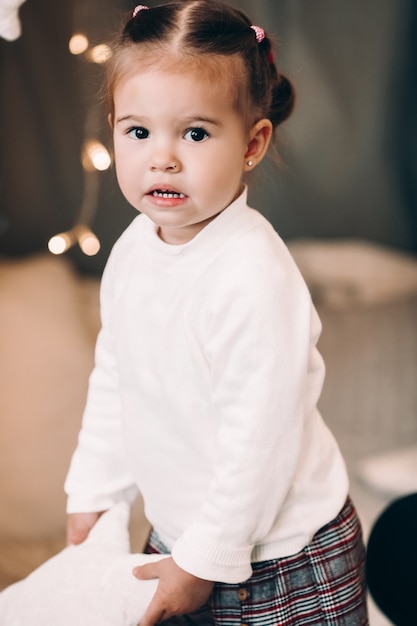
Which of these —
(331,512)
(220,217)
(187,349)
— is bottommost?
(331,512)

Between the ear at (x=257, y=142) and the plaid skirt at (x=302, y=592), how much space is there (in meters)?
0.44

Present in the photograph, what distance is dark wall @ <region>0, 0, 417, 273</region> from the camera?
226 centimetres

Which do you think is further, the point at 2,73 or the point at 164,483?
the point at 2,73

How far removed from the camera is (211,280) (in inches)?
34.8

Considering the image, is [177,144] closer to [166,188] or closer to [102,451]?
[166,188]

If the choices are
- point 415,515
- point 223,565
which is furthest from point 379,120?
point 223,565

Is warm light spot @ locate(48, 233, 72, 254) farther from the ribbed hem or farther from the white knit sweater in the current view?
the ribbed hem

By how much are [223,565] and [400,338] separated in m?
1.59

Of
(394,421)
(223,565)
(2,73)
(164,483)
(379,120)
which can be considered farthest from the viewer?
→ (379,120)

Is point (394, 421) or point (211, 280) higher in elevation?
point (211, 280)

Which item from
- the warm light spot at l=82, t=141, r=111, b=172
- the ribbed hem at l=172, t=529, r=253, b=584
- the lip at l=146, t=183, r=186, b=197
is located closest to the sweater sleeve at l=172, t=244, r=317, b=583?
the ribbed hem at l=172, t=529, r=253, b=584

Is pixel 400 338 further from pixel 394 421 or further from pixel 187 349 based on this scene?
pixel 187 349

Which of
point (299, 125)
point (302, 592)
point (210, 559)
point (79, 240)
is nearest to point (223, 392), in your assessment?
point (210, 559)

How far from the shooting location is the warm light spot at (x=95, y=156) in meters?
1.95
